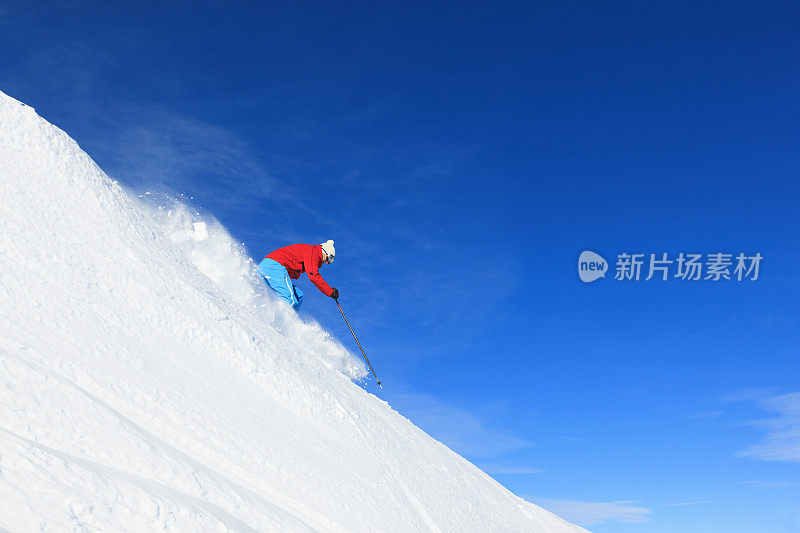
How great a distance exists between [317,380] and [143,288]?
2286 millimetres

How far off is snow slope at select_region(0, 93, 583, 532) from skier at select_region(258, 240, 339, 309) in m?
4.98

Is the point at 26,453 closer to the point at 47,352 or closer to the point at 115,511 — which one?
the point at 115,511

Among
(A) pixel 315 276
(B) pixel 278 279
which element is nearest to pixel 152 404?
(B) pixel 278 279

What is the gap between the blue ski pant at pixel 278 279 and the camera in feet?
40.6

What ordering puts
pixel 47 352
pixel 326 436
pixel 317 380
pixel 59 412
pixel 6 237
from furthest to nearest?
pixel 317 380
pixel 326 436
pixel 6 237
pixel 47 352
pixel 59 412

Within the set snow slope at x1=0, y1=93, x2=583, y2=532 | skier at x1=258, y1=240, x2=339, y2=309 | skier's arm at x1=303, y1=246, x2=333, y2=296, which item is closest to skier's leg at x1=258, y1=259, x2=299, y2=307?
skier at x1=258, y1=240, x2=339, y2=309

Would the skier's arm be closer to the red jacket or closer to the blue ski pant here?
the red jacket

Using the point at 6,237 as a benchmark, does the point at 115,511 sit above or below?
below

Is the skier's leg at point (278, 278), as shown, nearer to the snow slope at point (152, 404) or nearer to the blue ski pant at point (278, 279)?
the blue ski pant at point (278, 279)

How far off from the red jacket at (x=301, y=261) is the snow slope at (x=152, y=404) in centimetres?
513

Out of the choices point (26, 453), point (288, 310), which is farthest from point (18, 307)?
point (288, 310)

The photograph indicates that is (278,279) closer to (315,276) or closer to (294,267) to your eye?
(294,267)

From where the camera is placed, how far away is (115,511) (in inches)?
120

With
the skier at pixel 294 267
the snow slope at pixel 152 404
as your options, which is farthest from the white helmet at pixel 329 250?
the snow slope at pixel 152 404
